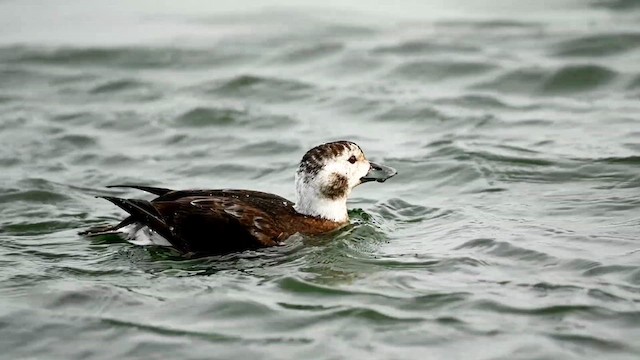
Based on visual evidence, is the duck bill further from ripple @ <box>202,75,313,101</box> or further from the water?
ripple @ <box>202,75,313,101</box>

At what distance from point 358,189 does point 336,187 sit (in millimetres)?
1927

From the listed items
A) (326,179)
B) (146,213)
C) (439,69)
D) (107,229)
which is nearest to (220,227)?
(146,213)

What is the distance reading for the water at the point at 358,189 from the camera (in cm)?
754

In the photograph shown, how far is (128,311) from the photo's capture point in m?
7.87

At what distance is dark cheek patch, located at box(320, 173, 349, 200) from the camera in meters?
9.41

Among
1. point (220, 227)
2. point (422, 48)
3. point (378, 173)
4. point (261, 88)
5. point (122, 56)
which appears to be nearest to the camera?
point (220, 227)

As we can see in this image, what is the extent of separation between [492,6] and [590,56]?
2.81 m

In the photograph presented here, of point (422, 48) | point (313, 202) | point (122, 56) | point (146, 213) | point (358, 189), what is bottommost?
point (358, 189)

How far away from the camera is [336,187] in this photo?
9.46 meters

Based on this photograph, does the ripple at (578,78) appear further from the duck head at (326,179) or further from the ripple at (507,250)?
the ripple at (507,250)

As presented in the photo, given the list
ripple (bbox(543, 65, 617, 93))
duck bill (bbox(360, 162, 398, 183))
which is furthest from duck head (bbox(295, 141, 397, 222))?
ripple (bbox(543, 65, 617, 93))

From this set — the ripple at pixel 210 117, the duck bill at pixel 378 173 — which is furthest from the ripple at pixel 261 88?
the duck bill at pixel 378 173

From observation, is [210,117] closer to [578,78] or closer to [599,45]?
[578,78]

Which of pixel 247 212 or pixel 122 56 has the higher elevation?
pixel 122 56
